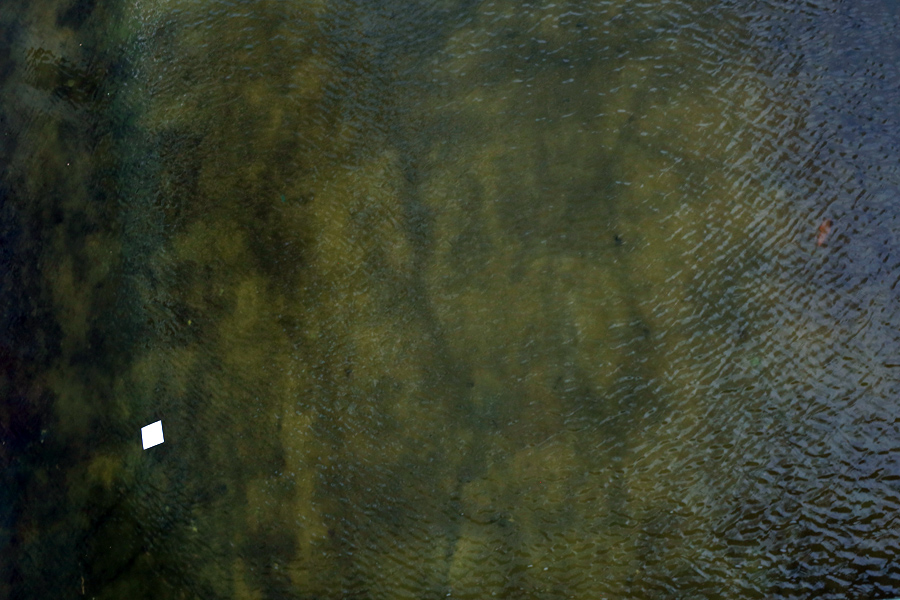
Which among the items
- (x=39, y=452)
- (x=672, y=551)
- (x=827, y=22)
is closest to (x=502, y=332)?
(x=672, y=551)

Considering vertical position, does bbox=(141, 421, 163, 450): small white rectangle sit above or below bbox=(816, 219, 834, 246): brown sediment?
below

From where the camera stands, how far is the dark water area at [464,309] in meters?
1.75

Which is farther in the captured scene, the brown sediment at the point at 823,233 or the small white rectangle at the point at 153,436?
the small white rectangle at the point at 153,436

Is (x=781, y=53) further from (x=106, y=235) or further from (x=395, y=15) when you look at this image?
(x=106, y=235)

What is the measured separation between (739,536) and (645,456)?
32 cm

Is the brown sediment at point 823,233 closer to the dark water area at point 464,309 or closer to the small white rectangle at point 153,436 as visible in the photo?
the dark water area at point 464,309

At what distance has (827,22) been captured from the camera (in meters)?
1.83

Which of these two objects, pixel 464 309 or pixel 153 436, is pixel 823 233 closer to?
pixel 464 309

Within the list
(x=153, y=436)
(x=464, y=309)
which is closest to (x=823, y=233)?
(x=464, y=309)

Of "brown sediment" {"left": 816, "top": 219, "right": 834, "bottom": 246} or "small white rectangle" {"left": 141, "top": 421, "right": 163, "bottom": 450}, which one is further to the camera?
"small white rectangle" {"left": 141, "top": 421, "right": 163, "bottom": 450}

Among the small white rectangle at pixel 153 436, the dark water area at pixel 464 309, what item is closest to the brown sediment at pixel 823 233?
the dark water area at pixel 464 309

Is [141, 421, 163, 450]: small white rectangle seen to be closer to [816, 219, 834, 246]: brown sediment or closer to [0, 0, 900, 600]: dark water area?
[0, 0, 900, 600]: dark water area

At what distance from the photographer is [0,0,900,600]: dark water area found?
1747 millimetres

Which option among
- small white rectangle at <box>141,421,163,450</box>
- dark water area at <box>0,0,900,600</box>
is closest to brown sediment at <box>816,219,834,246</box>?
dark water area at <box>0,0,900,600</box>
